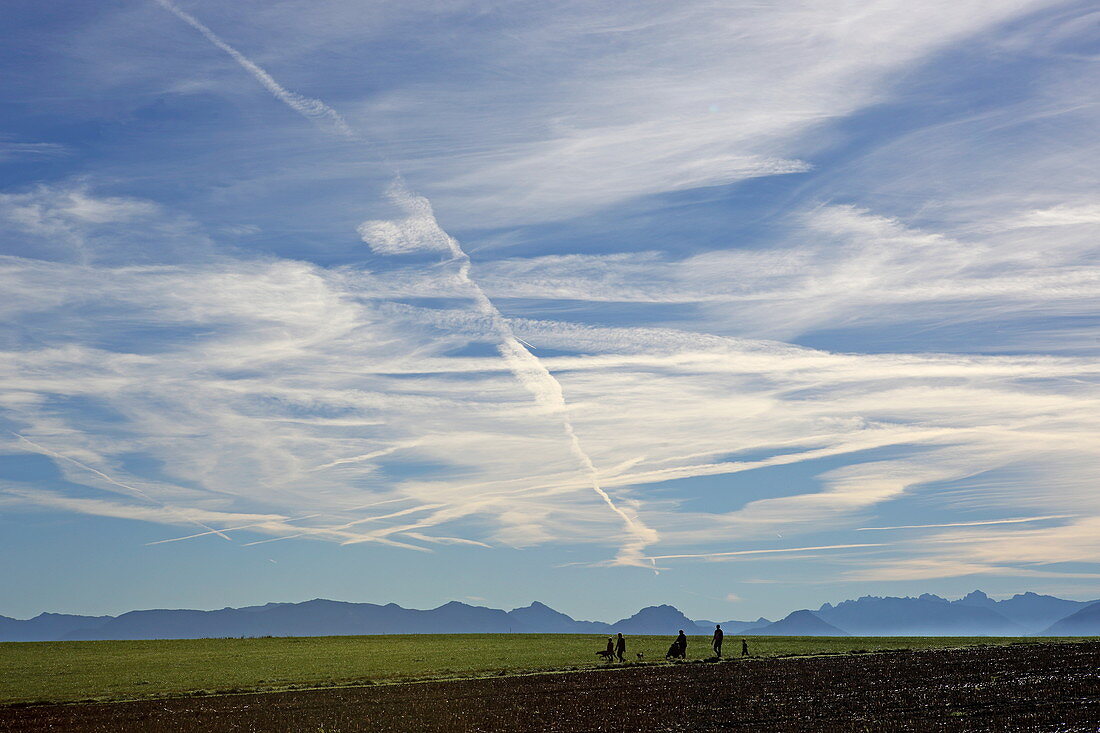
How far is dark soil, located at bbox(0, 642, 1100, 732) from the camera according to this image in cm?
3459

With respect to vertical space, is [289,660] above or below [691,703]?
below

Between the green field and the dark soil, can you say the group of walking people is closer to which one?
the green field

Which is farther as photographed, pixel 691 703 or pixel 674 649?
pixel 674 649

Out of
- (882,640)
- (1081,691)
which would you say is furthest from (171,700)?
(882,640)

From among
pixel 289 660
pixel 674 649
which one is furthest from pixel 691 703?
pixel 289 660

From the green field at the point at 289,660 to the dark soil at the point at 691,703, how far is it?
7358 millimetres

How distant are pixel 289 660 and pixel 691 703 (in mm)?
46477

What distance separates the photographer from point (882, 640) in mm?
89125

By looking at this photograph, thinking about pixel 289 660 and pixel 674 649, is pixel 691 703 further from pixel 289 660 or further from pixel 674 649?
pixel 289 660

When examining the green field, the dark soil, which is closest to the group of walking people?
the green field

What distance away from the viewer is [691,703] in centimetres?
4209

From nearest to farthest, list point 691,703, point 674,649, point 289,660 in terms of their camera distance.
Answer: point 691,703 < point 674,649 < point 289,660

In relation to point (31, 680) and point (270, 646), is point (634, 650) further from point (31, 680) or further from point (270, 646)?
point (31, 680)

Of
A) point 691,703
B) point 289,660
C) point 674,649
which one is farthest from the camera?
point 289,660
